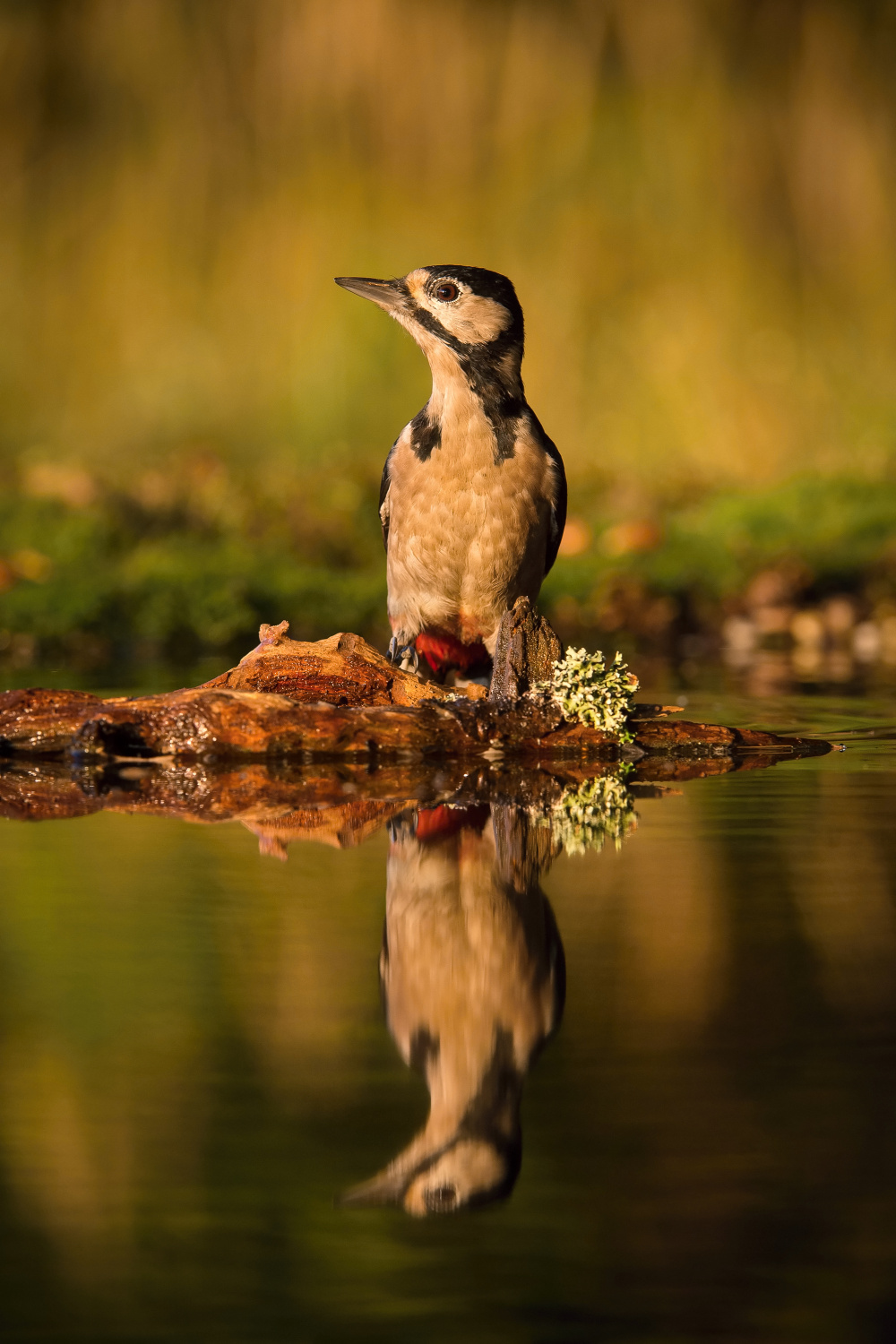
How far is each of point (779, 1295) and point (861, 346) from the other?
12.2 metres

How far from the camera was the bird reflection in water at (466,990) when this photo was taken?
1.75 m

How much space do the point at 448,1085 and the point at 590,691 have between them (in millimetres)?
2905

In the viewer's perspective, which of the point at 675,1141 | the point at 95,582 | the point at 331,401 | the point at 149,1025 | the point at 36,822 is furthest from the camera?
the point at 331,401

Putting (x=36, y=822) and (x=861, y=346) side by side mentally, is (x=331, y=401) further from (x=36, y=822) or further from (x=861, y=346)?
(x=36, y=822)

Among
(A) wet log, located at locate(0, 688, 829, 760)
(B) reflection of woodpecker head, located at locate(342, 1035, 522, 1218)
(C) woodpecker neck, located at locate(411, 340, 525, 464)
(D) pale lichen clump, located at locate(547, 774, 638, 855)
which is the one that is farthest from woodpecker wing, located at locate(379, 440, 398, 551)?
(B) reflection of woodpecker head, located at locate(342, 1035, 522, 1218)

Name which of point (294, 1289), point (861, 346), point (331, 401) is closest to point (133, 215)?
point (331, 401)

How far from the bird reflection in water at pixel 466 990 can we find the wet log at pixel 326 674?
1.28m

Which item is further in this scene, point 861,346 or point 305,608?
point 861,346

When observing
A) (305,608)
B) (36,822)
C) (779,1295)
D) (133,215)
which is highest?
(133,215)

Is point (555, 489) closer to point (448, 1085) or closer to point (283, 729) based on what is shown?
point (283, 729)

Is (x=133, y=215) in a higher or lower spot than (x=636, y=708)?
higher

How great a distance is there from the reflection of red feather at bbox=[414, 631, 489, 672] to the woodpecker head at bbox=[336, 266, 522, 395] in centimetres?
83

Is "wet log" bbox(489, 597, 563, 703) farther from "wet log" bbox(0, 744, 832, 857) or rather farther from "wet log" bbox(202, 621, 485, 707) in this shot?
"wet log" bbox(0, 744, 832, 857)

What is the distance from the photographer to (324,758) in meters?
4.69
